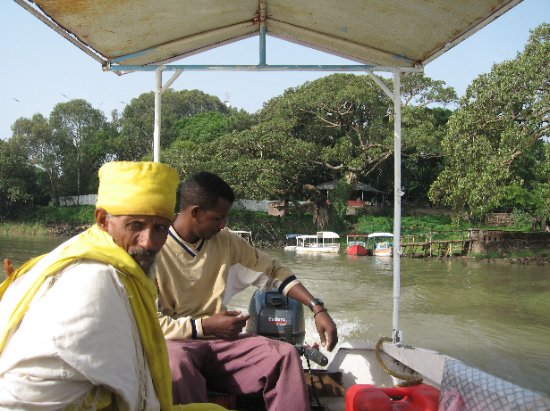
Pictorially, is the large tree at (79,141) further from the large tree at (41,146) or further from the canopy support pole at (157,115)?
the canopy support pole at (157,115)

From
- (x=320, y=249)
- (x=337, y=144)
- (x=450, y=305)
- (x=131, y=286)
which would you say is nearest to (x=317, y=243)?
(x=320, y=249)

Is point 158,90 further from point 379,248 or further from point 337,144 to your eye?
point 337,144

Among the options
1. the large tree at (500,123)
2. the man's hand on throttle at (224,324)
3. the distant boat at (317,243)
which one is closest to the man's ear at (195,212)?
the man's hand on throttle at (224,324)

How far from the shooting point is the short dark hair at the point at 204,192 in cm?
274

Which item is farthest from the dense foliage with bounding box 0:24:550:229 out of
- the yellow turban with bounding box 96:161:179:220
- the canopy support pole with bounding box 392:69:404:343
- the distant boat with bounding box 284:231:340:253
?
the yellow turban with bounding box 96:161:179:220

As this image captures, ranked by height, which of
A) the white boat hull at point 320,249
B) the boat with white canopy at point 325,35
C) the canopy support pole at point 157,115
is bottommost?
the white boat hull at point 320,249

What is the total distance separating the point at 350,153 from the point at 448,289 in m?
12.8

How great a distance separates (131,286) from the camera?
1443 millimetres

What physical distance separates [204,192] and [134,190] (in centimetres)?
115

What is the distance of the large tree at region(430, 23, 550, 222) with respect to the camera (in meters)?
15.7

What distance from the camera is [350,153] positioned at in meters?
29.0

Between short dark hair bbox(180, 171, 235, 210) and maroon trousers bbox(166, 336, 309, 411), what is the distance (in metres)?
0.67

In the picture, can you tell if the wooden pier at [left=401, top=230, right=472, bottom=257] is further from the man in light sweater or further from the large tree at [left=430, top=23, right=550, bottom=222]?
the man in light sweater

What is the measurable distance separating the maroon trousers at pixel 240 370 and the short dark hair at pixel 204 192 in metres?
0.67
